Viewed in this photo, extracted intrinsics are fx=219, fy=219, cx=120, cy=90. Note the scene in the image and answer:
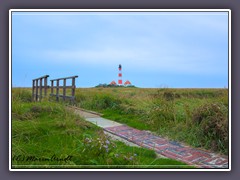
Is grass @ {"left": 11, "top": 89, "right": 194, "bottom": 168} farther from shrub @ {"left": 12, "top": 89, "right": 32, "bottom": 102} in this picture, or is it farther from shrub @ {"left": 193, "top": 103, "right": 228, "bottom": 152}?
shrub @ {"left": 193, "top": 103, "right": 228, "bottom": 152}

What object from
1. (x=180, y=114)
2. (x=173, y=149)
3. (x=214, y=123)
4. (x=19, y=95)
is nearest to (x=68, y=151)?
(x=173, y=149)

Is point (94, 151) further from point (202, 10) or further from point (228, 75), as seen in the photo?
point (202, 10)

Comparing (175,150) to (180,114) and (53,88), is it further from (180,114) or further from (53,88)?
(53,88)

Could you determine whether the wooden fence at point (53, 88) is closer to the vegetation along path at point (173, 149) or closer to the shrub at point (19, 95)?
the shrub at point (19, 95)

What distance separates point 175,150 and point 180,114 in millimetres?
1876

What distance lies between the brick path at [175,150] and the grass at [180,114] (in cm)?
27

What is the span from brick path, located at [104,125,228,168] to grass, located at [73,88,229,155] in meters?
0.27

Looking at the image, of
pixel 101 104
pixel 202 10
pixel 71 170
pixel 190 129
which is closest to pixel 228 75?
pixel 202 10

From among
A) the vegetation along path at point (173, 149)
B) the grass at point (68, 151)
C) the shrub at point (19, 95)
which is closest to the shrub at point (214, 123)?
the vegetation along path at point (173, 149)

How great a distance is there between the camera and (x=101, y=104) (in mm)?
9297

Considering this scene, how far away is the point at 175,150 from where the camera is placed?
3.92 m
